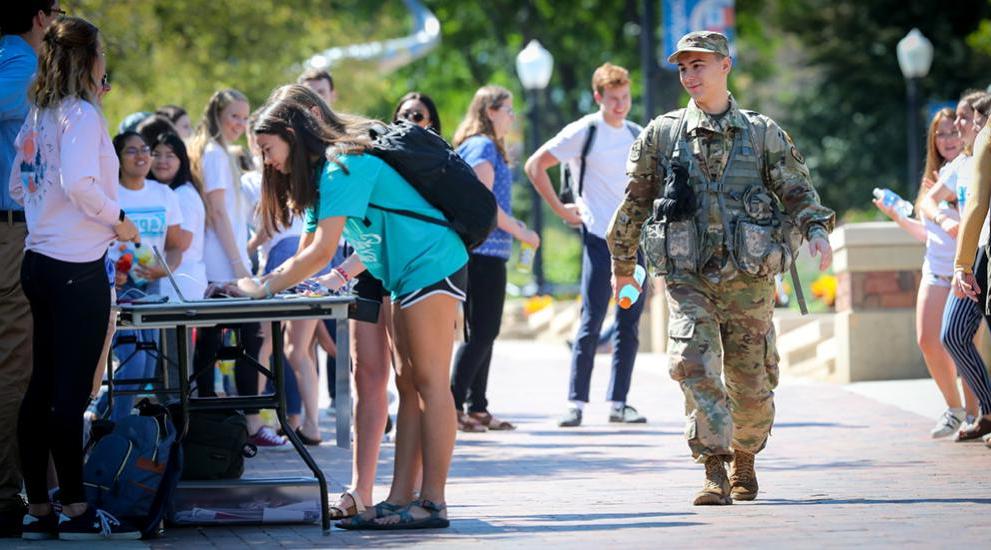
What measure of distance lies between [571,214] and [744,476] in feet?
14.1

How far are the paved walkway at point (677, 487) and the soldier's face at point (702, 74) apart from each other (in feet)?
5.90

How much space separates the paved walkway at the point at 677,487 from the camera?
6938mm

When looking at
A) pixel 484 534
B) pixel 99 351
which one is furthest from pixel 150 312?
pixel 484 534

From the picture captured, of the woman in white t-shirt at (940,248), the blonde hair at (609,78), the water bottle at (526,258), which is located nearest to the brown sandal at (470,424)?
the water bottle at (526,258)

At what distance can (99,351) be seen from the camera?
7250 mm

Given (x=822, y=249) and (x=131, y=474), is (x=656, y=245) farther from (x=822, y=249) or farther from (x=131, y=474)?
(x=131, y=474)

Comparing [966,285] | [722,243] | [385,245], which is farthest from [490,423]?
[385,245]

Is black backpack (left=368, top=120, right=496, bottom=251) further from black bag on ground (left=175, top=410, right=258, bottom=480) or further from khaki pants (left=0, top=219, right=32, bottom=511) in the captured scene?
khaki pants (left=0, top=219, right=32, bottom=511)

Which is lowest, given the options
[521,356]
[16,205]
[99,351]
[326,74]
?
[521,356]

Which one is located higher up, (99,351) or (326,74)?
(326,74)

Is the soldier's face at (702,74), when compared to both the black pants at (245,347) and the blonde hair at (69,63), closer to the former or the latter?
the blonde hair at (69,63)

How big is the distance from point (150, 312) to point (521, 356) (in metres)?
13.5

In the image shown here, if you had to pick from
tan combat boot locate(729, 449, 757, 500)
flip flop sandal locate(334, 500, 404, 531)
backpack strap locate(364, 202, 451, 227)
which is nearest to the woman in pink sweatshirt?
flip flop sandal locate(334, 500, 404, 531)

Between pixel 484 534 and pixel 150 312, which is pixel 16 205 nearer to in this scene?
pixel 150 312
